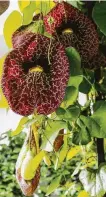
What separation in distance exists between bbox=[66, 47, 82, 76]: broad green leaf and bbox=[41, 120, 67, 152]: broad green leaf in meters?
0.15

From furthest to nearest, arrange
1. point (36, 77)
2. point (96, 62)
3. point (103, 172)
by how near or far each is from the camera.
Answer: point (103, 172) → point (96, 62) → point (36, 77)

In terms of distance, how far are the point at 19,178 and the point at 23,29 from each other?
0.75 feet

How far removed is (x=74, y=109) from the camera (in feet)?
2.40

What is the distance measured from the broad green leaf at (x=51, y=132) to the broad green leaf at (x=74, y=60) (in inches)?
5.8

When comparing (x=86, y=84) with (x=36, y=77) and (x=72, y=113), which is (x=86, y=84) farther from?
(x=36, y=77)

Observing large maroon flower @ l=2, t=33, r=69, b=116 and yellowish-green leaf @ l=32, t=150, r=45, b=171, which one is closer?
large maroon flower @ l=2, t=33, r=69, b=116

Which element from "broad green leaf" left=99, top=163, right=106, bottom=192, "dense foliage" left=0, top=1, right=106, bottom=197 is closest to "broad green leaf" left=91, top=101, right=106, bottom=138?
"dense foliage" left=0, top=1, right=106, bottom=197

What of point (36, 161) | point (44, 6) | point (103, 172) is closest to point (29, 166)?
point (36, 161)

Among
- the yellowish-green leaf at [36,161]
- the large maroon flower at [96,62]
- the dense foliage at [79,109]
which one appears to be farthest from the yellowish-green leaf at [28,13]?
the yellowish-green leaf at [36,161]

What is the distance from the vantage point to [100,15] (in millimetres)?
646

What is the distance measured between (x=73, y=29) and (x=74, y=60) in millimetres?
67

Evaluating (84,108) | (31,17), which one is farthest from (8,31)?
(84,108)

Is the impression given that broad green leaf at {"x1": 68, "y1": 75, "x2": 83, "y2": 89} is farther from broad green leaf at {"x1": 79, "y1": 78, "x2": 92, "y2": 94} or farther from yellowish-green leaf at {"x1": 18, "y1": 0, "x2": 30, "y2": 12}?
yellowish-green leaf at {"x1": 18, "y1": 0, "x2": 30, "y2": 12}

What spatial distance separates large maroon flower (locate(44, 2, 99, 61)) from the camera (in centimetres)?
65
